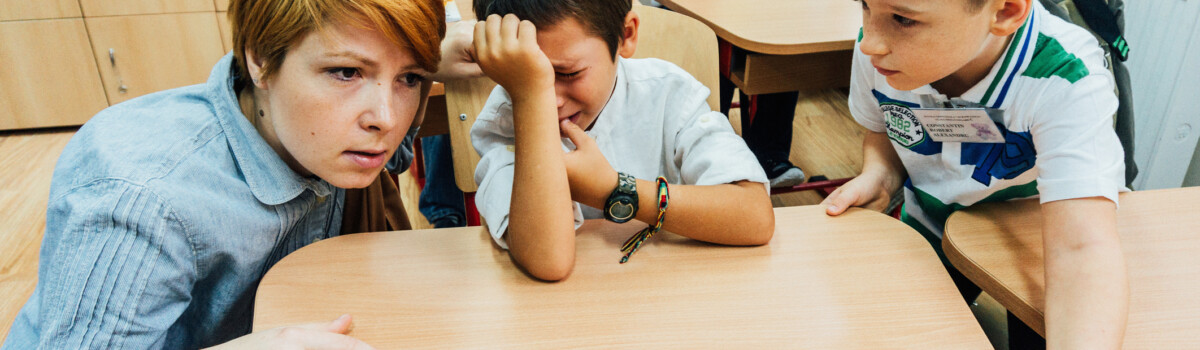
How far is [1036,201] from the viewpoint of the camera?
100cm

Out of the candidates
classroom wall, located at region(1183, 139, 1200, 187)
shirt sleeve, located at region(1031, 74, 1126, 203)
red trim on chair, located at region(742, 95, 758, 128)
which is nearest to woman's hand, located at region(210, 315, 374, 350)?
shirt sleeve, located at region(1031, 74, 1126, 203)

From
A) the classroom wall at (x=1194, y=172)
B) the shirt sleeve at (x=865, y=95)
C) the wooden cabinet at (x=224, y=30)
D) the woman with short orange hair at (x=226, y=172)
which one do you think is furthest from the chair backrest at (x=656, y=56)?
the wooden cabinet at (x=224, y=30)

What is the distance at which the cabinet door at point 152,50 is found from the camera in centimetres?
303

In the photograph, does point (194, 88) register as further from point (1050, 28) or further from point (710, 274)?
point (1050, 28)

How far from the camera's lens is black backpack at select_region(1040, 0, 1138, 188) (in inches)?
51.3

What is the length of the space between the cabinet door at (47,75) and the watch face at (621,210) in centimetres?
312

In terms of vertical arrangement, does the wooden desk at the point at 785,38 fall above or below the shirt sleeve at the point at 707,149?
below

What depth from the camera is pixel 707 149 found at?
103 cm

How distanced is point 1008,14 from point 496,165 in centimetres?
69

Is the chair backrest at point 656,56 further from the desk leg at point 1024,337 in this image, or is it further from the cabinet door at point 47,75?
the cabinet door at point 47,75

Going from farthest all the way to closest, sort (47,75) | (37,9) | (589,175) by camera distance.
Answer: (47,75)
(37,9)
(589,175)

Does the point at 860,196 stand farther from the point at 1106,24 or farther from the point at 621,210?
the point at 1106,24

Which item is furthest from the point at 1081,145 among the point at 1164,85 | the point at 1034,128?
the point at 1164,85

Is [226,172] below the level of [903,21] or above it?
below
